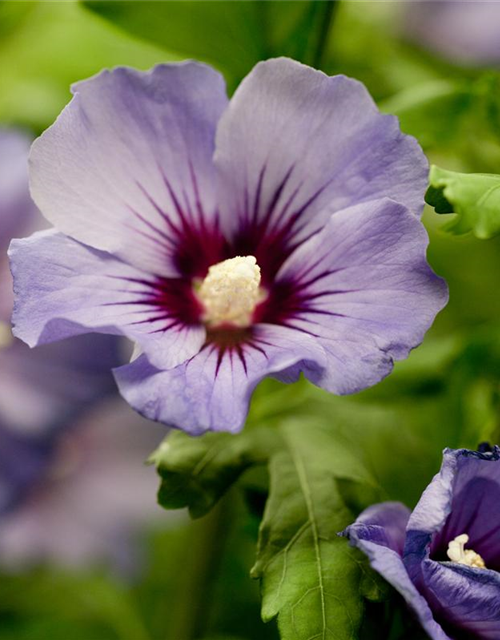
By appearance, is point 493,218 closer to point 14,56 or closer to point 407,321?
point 407,321

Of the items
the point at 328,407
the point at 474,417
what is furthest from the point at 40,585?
the point at 474,417

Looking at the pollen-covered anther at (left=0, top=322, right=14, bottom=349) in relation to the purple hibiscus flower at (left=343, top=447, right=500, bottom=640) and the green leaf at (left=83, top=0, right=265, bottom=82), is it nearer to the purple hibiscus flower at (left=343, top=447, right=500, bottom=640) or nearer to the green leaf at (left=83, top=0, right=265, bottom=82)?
the green leaf at (left=83, top=0, right=265, bottom=82)

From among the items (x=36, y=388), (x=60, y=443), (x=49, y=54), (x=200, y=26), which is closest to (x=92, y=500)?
(x=60, y=443)

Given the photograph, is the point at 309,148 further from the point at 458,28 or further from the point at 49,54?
the point at 458,28

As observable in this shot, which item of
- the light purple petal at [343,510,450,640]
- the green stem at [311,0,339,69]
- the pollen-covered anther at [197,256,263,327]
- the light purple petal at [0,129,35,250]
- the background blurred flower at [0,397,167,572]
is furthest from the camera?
the background blurred flower at [0,397,167,572]

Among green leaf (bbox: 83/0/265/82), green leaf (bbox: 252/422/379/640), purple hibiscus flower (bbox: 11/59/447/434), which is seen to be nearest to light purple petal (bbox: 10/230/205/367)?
purple hibiscus flower (bbox: 11/59/447/434)

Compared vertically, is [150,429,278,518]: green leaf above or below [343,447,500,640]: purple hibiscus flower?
below

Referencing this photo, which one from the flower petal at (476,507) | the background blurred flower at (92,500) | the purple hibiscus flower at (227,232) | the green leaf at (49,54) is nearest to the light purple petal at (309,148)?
the purple hibiscus flower at (227,232)

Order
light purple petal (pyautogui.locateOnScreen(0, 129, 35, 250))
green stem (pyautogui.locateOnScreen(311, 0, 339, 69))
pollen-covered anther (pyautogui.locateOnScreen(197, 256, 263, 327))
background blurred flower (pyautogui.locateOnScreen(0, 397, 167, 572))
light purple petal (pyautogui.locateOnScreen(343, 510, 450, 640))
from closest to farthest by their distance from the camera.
A: light purple petal (pyautogui.locateOnScreen(343, 510, 450, 640)) → pollen-covered anther (pyautogui.locateOnScreen(197, 256, 263, 327)) → green stem (pyautogui.locateOnScreen(311, 0, 339, 69)) → light purple petal (pyautogui.locateOnScreen(0, 129, 35, 250)) → background blurred flower (pyautogui.locateOnScreen(0, 397, 167, 572))
